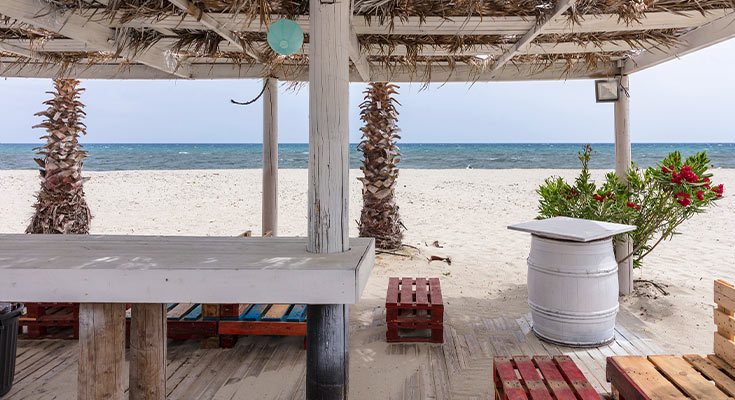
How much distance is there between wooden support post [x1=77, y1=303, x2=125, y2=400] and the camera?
5.89ft

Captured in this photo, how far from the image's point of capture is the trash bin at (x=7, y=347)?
2.35 meters

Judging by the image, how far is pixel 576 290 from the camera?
10.1 ft

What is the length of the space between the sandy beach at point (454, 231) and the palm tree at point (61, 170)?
2.36 m

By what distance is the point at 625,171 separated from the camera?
14.3 ft

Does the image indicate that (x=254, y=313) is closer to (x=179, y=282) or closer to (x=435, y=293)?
(x=435, y=293)

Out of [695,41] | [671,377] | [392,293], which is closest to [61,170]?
[392,293]

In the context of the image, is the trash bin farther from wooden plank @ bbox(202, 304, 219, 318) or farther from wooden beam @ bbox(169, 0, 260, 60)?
wooden beam @ bbox(169, 0, 260, 60)

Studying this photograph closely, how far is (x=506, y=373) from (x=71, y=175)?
20.4ft

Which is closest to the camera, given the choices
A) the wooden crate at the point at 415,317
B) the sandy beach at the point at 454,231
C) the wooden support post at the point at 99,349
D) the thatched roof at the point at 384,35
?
the wooden support post at the point at 99,349

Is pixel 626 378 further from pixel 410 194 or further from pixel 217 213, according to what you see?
pixel 410 194

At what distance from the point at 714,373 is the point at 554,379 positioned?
0.82 metres

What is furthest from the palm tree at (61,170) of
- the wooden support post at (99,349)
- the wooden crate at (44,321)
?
the wooden support post at (99,349)

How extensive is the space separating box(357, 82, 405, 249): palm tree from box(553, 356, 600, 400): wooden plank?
4284 millimetres

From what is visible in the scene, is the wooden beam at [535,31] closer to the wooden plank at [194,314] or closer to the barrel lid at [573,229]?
the barrel lid at [573,229]
